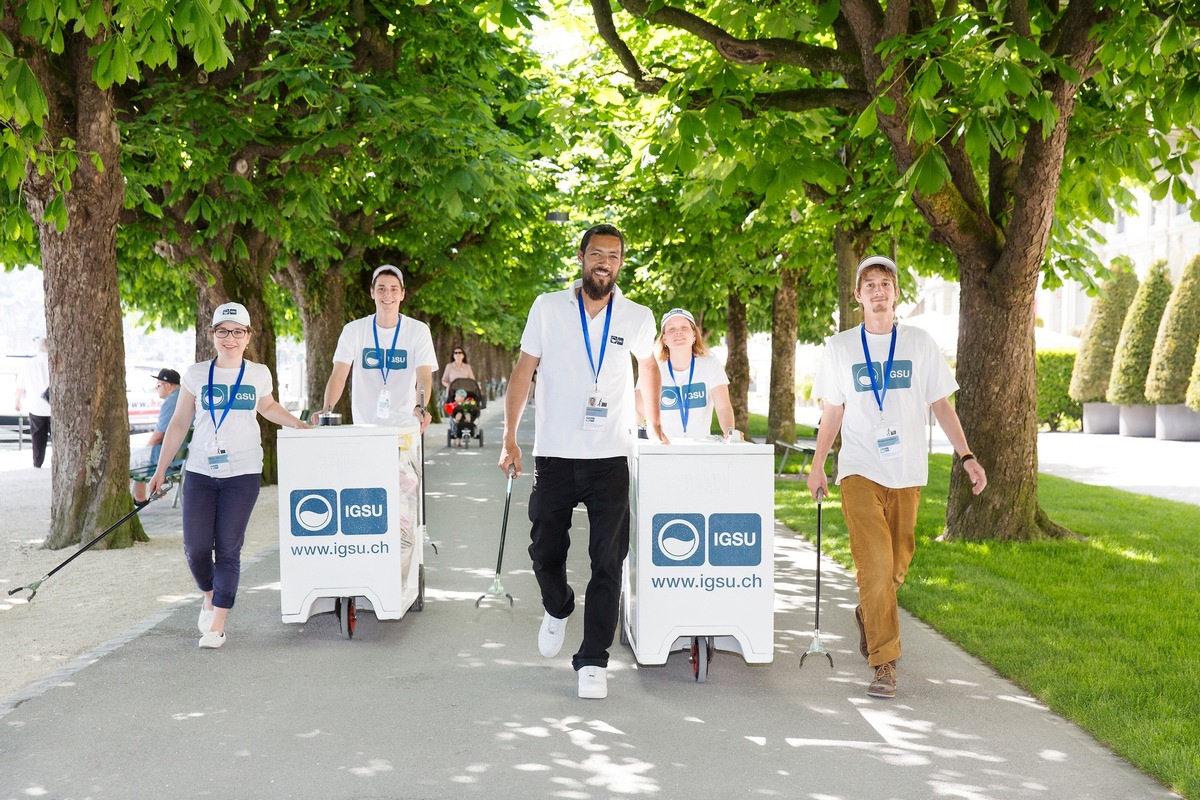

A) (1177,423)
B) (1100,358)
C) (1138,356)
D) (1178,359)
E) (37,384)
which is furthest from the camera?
(1100,358)

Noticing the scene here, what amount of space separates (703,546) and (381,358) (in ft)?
10.6

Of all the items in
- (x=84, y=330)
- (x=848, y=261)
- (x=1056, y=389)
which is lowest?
(x=84, y=330)

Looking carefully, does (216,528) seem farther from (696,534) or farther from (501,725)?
(696,534)

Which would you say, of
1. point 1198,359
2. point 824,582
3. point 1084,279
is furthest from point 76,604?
point 1198,359

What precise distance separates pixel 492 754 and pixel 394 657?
71.6 inches

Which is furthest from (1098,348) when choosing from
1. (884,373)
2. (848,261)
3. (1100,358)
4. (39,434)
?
(884,373)

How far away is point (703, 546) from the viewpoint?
5.85 m

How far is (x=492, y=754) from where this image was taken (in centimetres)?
477

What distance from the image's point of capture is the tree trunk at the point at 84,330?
414 inches

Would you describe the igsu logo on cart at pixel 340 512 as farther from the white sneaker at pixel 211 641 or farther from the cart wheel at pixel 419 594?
the cart wheel at pixel 419 594

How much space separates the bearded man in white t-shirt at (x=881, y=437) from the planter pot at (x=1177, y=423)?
2537 cm

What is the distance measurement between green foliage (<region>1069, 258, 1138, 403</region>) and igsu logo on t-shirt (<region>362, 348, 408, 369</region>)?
27.7 meters

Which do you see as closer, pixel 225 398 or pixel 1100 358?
pixel 225 398

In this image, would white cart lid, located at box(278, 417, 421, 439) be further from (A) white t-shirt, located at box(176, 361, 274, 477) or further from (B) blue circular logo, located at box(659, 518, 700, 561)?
(B) blue circular logo, located at box(659, 518, 700, 561)
